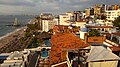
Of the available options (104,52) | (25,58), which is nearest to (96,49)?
(104,52)

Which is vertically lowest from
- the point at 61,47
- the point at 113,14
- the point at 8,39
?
the point at 8,39

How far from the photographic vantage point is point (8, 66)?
12.4 m

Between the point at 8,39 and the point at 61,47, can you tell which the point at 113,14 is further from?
the point at 61,47

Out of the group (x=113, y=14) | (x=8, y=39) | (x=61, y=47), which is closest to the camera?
(x=61, y=47)

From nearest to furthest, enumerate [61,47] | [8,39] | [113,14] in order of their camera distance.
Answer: [61,47] < [113,14] < [8,39]

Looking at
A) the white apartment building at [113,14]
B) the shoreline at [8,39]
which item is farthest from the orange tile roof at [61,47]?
the white apartment building at [113,14]

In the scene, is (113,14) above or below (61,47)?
below

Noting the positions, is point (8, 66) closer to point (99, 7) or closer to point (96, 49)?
point (96, 49)

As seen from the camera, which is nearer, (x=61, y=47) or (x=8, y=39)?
(x=61, y=47)

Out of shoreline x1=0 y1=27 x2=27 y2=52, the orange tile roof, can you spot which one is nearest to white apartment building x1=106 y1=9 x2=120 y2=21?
shoreline x1=0 y1=27 x2=27 y2=52

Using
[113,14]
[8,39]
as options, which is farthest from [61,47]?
[8,39]

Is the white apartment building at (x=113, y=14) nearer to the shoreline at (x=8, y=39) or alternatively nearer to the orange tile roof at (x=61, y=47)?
the shoreline at (x=8, y=39)

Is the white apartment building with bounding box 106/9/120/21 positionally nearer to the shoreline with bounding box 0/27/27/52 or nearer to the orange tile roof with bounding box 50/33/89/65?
the shoreline with bounding box 0/27/27/52

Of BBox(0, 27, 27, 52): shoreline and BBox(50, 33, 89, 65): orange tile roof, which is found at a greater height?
BBox(50, 33, 89, 65): orange tile roof
